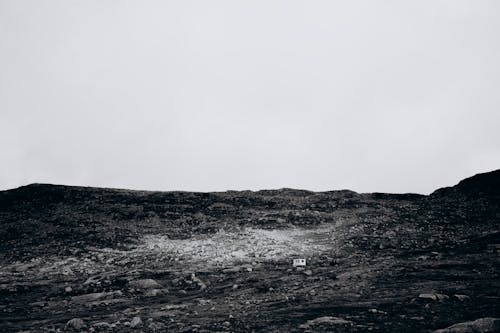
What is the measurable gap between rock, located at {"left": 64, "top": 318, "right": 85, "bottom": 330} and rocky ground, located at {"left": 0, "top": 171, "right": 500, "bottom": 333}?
43 mm

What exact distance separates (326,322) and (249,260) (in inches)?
222

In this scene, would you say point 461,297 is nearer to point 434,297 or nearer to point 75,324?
point 434,297

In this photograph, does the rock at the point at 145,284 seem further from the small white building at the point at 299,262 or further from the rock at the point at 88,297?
the small white building at the point at 299,262

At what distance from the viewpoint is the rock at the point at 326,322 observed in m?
7.23

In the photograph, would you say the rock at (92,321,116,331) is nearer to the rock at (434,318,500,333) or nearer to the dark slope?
the rock at (434,318,500,333)

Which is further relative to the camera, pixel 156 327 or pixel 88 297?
pixel 88 297

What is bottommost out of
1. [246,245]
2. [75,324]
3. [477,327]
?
[75,324]

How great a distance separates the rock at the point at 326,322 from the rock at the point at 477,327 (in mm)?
1502

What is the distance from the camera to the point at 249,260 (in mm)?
12812

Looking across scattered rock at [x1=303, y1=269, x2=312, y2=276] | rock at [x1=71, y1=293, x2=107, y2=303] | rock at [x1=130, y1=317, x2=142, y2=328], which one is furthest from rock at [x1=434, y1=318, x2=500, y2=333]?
rock at [x1=71, y1=293, x2=107, y2=303]

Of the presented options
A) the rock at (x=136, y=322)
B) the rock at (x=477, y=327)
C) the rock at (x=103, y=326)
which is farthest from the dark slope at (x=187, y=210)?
the rock at (x=477, y=327)

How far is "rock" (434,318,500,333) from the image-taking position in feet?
21.2

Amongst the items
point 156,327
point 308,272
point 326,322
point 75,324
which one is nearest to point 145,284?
point 75,324

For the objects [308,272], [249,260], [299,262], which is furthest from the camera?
[249,260]
